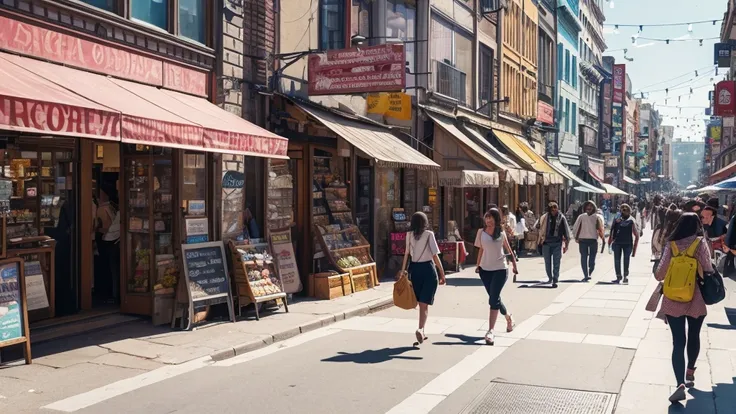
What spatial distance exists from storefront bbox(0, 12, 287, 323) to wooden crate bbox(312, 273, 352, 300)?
1699mm

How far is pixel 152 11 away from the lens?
1095 cm

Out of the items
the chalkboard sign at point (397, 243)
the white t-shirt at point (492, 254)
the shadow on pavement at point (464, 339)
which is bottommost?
the shadow on pavement at point (464, 339)

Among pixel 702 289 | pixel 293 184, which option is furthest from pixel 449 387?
pixel 293 184

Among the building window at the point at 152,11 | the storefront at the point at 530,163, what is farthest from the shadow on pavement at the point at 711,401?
the storefront at the point at 530,163

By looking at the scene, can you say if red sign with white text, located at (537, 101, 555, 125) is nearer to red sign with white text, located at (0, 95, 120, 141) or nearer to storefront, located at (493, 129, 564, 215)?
storefront, located at (493, 129, 564, 215)

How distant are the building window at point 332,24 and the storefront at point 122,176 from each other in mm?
4346

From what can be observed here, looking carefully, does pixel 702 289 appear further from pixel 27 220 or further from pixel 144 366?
pixel 27 220

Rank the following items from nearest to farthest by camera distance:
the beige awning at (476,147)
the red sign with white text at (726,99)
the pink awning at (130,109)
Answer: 1. the pink awning at (130,109)
2. the beige awning at (476,147)
3. the red sign with white text at (726,99)

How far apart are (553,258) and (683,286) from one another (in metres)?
9.06

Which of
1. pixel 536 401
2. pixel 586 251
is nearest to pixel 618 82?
pixel 586 251

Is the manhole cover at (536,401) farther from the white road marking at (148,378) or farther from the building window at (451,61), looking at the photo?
the building window at (451,61)

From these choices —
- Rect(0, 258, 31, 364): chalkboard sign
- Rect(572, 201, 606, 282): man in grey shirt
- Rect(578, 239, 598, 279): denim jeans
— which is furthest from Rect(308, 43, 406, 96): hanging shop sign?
Rect(0, 258, 31, 364): chalkboard sign

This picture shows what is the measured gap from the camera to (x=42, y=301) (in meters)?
9.83

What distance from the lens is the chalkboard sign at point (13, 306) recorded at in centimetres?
785
